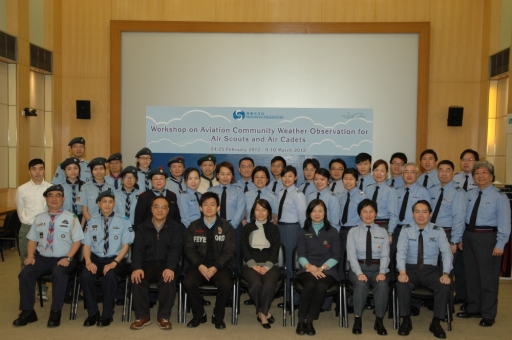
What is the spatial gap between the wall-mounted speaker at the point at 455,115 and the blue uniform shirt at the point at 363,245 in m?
4.44

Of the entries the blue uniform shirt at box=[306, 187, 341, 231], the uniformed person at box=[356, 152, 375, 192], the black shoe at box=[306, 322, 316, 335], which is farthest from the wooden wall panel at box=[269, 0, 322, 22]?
the black shoe at box=[306, 322, 316, 335]

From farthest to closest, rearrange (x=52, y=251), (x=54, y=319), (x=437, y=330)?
1. (x=52, y=251)
2. (x=54, y=319)
3. (x=437, y=330)

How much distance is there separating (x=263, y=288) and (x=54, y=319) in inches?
75.6

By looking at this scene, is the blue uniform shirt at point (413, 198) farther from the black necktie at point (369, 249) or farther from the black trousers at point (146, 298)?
the black trousers at point (146, 298)

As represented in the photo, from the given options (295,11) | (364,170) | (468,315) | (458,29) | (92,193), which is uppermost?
(295,11)

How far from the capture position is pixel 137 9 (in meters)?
8.42

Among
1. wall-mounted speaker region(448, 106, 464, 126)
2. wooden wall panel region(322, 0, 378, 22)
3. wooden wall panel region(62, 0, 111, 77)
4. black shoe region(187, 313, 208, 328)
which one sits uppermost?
wooden wall panel region(322, 0, 378, 22)

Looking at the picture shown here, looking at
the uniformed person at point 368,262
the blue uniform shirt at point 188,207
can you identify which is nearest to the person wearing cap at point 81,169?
the blue uniform shirt at point 188,207

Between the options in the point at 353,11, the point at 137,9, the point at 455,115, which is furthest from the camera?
the point at 137,9

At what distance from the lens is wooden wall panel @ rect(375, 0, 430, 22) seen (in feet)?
27.1

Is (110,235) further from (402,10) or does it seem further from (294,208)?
(402,10)

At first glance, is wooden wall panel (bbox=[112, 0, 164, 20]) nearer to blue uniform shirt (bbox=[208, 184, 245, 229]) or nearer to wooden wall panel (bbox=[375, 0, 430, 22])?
wooden wall panel (bbox=[375, 0, 430, 22])

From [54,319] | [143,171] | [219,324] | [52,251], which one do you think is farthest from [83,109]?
[219,324]

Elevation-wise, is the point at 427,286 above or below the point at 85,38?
below
